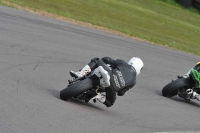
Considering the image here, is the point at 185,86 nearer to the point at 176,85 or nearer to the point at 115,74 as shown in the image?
the point at 176,85

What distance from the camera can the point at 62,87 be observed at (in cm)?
967

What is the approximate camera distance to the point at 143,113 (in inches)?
378

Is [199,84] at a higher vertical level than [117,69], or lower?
lower

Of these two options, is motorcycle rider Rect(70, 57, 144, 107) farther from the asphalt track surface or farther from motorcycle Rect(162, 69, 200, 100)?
motorcycle Rect(162, 69, 200, 100)

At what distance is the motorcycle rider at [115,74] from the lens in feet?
27.6


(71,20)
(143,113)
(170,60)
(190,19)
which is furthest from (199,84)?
(190,19)

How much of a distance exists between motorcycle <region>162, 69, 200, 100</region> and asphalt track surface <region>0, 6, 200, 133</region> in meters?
0.21

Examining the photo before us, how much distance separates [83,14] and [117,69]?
56.2 ft

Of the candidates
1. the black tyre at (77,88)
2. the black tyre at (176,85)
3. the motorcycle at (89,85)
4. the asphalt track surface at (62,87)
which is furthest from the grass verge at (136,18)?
the black tyre at (77,88)

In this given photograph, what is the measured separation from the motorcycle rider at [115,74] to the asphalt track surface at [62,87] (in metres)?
0.38

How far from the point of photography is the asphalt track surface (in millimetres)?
7035

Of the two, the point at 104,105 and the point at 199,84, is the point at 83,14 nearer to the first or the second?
the point at 199,84

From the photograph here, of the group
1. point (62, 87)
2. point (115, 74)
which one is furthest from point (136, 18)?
point (115, 74)

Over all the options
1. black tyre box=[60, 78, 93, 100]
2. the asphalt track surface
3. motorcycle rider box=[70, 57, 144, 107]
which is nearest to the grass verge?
the asphalt track surface
